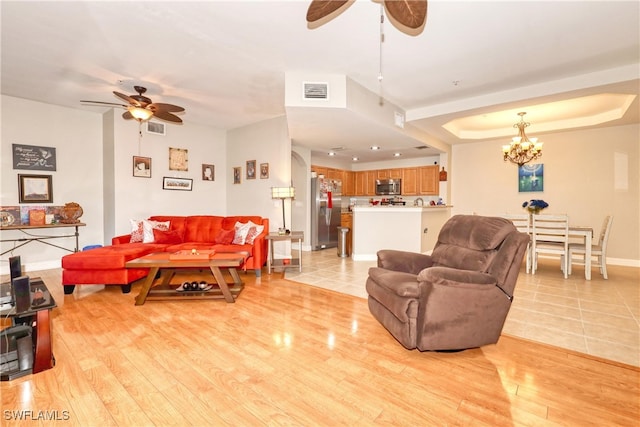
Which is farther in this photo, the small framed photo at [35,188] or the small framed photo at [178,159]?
the small framed photo at [178,159]

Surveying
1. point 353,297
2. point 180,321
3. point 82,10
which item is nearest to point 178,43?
point 82,10

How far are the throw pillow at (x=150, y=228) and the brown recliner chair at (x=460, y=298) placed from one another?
387 cm

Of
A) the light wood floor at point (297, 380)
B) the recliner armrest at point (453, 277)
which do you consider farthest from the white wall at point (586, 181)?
the recliner armrest at point (453, 277)

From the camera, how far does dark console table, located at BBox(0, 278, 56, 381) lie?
6.14 ft

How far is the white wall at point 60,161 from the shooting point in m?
4.57

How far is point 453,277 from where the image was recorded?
6.85 ft

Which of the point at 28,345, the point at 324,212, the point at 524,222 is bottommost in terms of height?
the point at 28,345

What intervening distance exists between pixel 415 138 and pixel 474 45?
2.54 metres

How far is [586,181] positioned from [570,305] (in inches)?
149

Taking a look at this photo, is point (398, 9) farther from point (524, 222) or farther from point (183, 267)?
point (524, 222)

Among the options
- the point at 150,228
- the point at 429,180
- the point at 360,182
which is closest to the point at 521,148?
the point at 429,180

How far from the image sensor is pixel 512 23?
272cm

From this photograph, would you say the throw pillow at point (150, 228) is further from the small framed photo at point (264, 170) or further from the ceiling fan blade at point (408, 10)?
the ceiling fan blade at point (408, 10)

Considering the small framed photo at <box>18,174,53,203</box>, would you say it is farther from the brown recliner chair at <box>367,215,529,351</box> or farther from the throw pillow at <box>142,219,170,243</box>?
Result: the brown recliner chair at <box>367,215,529,351</box>
